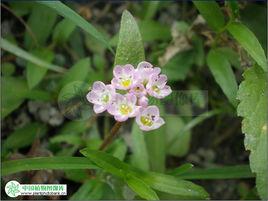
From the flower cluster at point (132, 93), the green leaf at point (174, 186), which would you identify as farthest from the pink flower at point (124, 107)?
the green leaf at point (174, 186)

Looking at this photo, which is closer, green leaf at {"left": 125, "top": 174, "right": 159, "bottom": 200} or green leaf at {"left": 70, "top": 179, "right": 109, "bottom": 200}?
green leaf at {"left": 125, "top": 174, "right": 159, "bottom": 200}

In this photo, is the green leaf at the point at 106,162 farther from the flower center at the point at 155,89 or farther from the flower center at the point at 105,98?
the flower center at the point at 155,89

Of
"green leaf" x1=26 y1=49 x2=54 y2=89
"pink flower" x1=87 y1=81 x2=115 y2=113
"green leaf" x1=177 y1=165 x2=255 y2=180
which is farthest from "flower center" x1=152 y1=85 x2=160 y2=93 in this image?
"green leaf" x1=26 y1=49 x2=54 y2=89

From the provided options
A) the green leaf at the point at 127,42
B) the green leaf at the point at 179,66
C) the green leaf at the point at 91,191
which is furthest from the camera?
the green leaf at the point at 179,66

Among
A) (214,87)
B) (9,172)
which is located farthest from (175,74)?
(9,172)

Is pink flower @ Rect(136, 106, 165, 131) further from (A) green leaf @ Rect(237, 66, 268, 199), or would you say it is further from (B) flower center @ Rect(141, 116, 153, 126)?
(A) green leaf @ Rect(237, 66, 268, 199)

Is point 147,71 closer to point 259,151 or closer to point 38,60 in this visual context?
point 259,151
